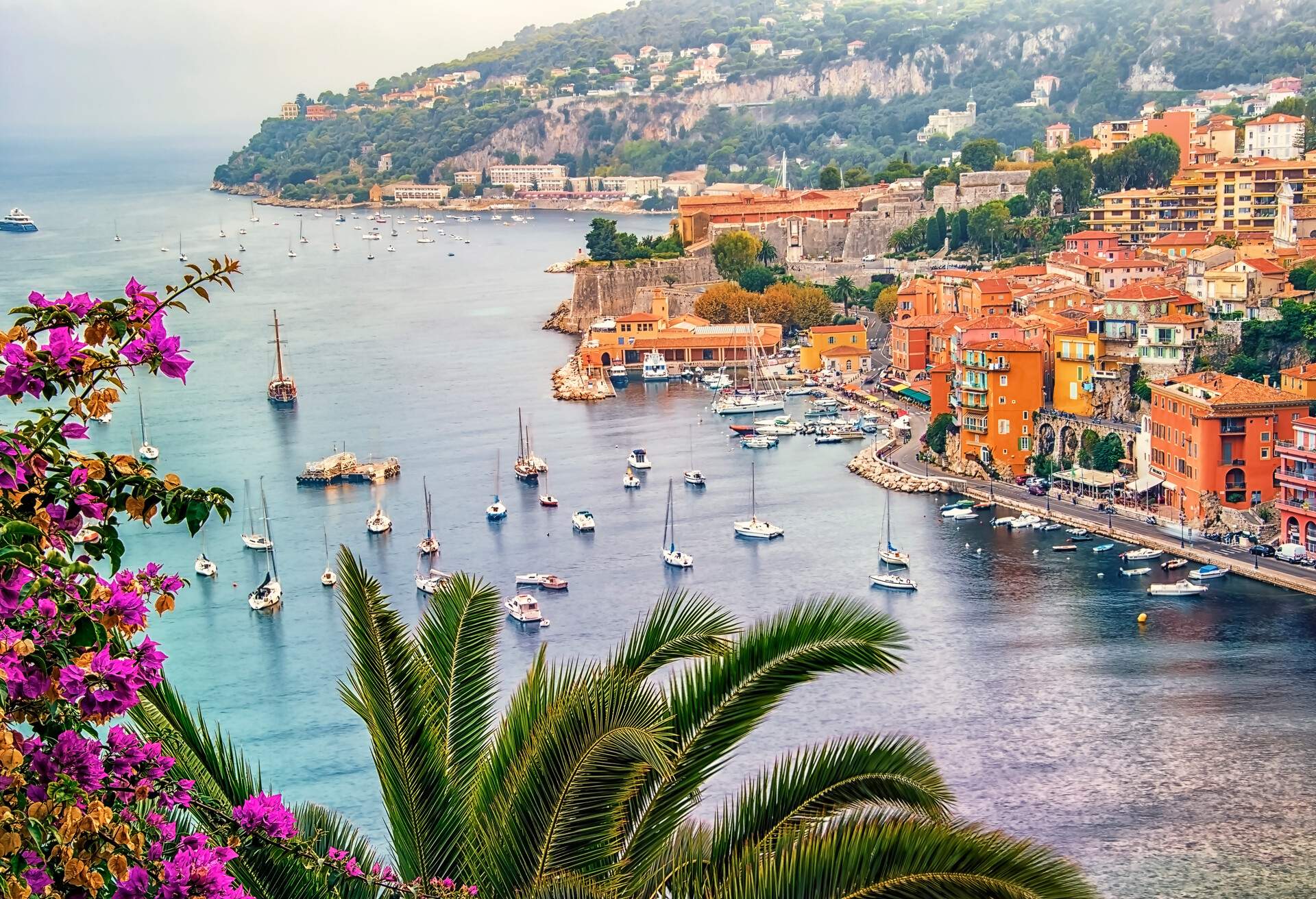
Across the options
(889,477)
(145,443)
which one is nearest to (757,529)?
(889,477)

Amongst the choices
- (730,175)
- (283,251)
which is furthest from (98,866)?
(730,175)

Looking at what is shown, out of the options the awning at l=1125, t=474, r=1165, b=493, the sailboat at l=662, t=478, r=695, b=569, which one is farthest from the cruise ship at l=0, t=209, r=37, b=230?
the awning at l=1125, t=474, r=1165, b=493

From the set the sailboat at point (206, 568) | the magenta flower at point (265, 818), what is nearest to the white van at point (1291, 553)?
the sailboat at point (206, 568)

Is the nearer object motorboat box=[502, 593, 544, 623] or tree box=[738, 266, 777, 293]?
motorboat box=[502, 593, 544, 623]

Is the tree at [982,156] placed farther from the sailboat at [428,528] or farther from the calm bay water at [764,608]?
the sailboat at [428,528]

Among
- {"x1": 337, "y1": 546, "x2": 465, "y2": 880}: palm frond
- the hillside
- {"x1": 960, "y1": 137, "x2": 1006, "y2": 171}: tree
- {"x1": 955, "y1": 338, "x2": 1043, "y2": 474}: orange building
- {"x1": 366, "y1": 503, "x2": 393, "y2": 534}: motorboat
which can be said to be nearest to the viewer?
{"x1": 337, "y1": 546, "x2": 465, "y2": 880}: palm frond

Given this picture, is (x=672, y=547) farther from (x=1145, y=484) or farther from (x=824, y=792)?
(x=824, y=792)

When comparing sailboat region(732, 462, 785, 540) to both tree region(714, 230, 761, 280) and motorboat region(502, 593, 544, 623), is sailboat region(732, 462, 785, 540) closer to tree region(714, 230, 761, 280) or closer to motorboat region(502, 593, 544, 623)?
motorboat region(502, 593, 544, 623)
